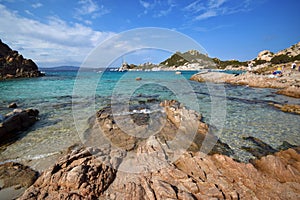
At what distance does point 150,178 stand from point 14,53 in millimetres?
78765

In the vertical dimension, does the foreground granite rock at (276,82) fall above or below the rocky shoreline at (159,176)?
above

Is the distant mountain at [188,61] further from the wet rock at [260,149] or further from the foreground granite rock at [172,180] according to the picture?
the foreground granite rock at [172,180]

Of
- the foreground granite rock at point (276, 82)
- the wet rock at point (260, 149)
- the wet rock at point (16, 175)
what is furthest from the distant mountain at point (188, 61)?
the wet rock at point (16, 175)

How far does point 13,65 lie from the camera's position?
51.8 metres

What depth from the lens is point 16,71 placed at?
5103 centimetres

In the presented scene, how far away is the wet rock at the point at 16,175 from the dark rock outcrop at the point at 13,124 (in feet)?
9.27

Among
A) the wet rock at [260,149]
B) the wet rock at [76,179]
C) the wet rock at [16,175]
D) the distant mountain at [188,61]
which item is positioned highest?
the distant mountain at [188,61]

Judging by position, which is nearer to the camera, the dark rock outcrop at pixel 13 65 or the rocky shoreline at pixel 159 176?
the rocky shoreline at pixel 159 176

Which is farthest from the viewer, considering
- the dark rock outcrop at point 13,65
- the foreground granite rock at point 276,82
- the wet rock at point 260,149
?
the dark rock outcrop at point 13,65

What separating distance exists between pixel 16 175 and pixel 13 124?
4591 millimetres

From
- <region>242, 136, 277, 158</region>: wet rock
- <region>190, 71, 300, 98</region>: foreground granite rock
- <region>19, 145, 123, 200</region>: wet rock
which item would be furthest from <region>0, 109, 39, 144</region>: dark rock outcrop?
<region>190, 71, 300, 98</region>: foreground granite rock

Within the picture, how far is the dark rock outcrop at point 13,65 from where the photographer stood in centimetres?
4810

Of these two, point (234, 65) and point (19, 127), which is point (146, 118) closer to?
point (19, 127)

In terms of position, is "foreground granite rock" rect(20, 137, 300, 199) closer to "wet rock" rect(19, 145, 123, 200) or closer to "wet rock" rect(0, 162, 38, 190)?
"wet rock" rect(19, 145, 123, 200)
